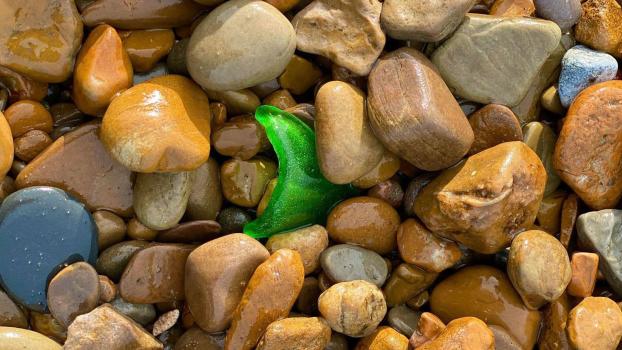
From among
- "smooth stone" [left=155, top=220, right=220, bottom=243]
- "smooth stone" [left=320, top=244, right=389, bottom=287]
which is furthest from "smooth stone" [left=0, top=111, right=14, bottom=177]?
"smooth stone" [left=320, top=244, right=389, bottom=287]

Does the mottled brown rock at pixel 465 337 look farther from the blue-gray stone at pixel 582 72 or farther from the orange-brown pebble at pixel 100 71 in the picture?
the orange-brown pebble at pixel 100 71

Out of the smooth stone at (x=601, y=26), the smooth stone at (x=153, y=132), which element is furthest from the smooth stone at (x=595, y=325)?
the smooth stone at (x=153, y=132)

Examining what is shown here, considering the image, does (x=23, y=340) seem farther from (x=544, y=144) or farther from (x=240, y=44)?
(x=544, y=144)

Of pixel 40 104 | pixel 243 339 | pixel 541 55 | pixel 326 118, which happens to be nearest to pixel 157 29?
pixel 40 104

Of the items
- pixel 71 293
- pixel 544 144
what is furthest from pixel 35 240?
pixel 544 144

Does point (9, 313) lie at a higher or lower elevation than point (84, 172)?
lower

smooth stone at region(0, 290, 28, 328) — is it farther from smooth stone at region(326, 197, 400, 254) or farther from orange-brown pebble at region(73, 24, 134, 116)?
smooth stone at region(326, 197, 400, 254)
